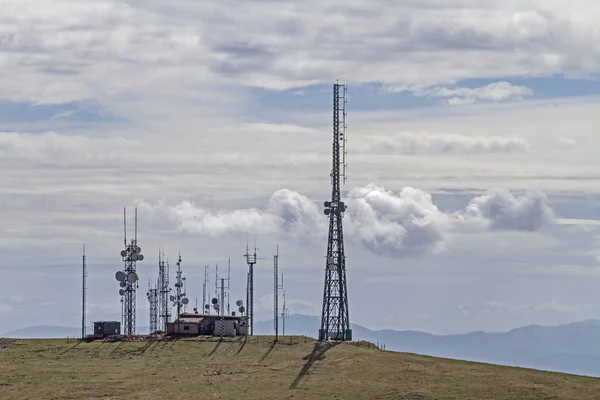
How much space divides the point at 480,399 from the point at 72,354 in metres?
49.9

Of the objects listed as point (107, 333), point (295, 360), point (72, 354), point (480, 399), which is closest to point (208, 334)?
point (107, 333)

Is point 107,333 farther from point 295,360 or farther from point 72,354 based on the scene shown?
point 295,360

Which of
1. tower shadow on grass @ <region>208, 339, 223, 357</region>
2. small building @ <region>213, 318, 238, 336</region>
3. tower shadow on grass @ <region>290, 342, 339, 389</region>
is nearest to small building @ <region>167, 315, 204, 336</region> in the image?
small building @ <region>213, 318, 238, 336</region>

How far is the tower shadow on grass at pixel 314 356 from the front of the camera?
97406 mm

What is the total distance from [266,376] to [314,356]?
11.7 meters

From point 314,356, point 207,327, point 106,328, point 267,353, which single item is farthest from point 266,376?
point 106,328

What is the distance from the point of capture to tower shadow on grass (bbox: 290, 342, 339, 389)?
97406 mm

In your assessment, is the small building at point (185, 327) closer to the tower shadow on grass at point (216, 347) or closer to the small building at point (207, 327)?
the small building at point (207, 327)

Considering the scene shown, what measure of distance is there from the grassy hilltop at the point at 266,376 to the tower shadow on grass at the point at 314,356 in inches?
4.4

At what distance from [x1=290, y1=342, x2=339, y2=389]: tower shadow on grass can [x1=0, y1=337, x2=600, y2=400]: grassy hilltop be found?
0.37 ft

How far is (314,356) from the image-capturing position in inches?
4311

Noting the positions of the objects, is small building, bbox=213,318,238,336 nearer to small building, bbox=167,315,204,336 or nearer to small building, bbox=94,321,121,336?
small building, bbox=167,315,204,336

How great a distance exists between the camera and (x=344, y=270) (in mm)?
127812

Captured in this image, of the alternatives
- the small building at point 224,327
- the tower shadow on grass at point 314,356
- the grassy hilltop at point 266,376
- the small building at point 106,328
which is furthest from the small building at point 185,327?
the tower shadow on grass at point 314,356
